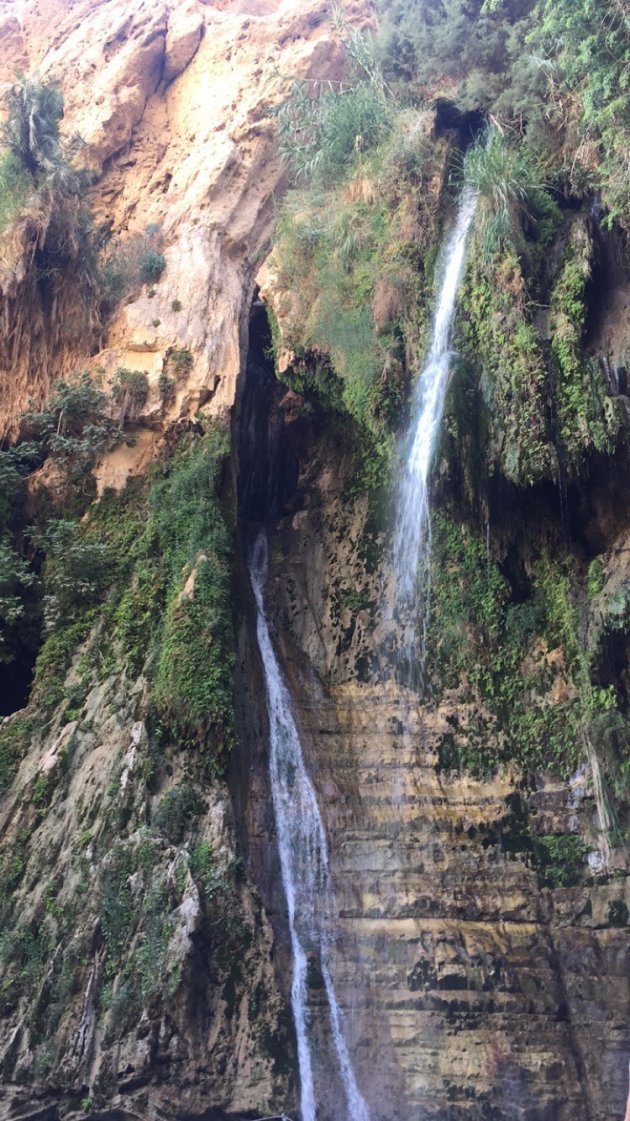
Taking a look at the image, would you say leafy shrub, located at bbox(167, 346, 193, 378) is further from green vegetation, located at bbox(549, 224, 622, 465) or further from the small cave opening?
green vegetation, located at bbox(549, 224, 622, 465)

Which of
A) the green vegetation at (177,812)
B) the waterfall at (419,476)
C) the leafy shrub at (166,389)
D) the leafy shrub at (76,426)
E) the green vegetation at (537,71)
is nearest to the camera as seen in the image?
the green vegetation at (177,812)

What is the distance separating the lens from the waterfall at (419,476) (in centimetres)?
1096

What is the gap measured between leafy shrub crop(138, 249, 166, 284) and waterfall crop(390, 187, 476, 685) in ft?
17.8

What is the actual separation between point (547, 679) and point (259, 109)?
12643 millimetres

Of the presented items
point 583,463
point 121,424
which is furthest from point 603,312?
point 121,424

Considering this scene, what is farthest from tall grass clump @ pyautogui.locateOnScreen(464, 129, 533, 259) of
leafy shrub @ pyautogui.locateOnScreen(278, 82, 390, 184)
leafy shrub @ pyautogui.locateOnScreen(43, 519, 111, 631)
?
leafy shrub @ pyautogui.locateOnScreen(43, 519, 111, 631)

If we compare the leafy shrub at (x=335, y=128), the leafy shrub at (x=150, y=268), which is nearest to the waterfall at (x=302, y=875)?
the leafy shrub at (x=150, y=268)

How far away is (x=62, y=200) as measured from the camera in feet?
45.3

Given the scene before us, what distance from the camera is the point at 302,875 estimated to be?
9.52 meters

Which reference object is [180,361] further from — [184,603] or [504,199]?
[504,199]

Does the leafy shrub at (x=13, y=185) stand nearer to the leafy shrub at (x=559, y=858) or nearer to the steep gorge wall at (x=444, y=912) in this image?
the steep gorge wall at (x=444, y=912)

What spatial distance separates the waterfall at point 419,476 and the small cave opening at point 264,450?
95.5 inches

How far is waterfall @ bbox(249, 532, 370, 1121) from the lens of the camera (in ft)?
27.5

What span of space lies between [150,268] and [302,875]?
10.4 metres
